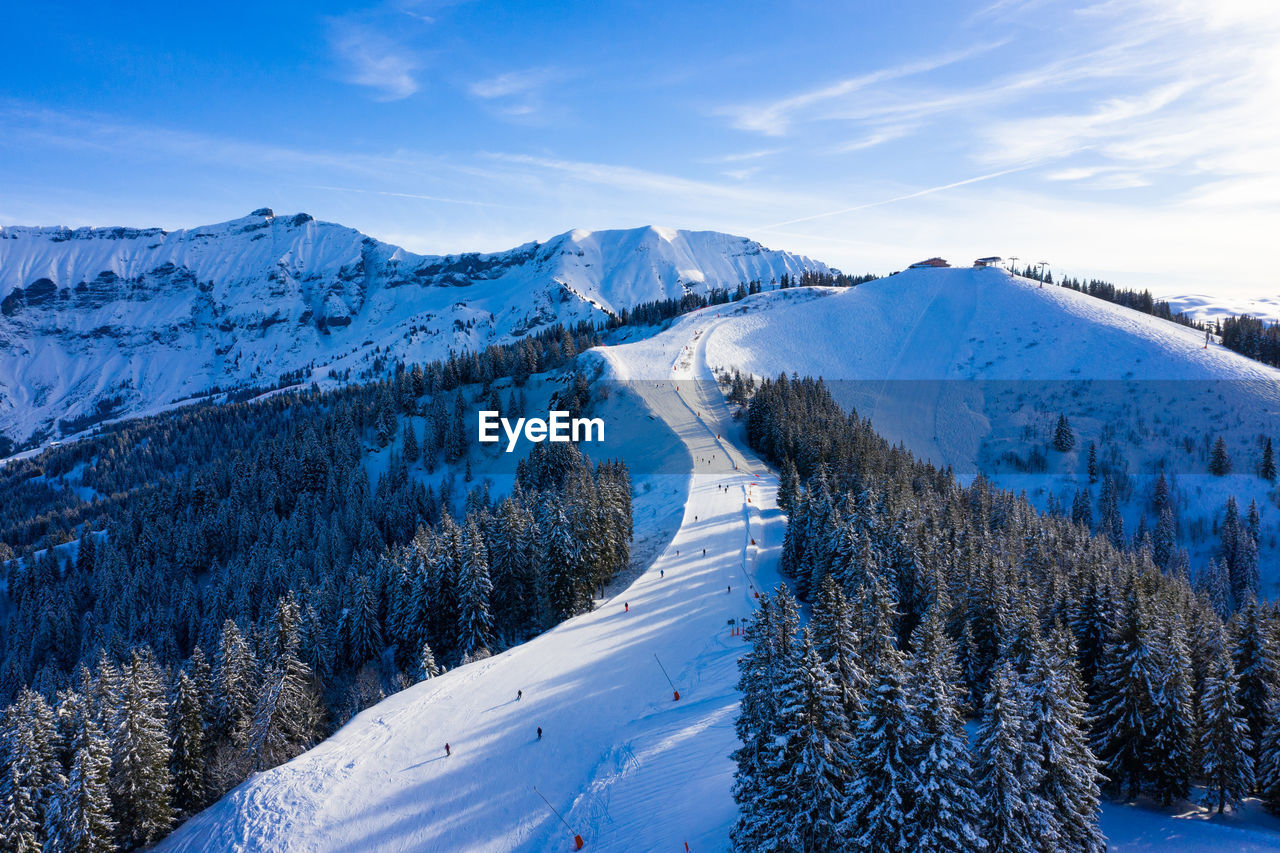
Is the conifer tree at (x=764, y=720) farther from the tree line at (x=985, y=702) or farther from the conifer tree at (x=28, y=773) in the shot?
the conifer tree at (x=28, y=773)

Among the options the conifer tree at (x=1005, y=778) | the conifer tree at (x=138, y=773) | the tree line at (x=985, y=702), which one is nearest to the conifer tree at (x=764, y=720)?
the tree line at (x=985, y=702)

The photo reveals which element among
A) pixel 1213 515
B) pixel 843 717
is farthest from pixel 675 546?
pixel 1213 515

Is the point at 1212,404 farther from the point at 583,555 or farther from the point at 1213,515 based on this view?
the point at 583,555

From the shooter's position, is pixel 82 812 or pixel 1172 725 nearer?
pixel 1172 725

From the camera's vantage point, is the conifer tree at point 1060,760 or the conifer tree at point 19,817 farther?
the conifer tree at point 19,817

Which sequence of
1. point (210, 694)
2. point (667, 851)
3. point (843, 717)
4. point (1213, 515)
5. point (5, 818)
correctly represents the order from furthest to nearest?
point (1213, 515) < point (210, 694) < point (5, 818) < point (667, 851) < point (843, 717)

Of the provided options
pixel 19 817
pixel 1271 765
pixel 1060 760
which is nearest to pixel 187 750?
pixel 19 817

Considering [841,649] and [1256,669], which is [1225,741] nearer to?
[1256,669]
